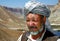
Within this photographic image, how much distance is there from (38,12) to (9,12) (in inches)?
2422

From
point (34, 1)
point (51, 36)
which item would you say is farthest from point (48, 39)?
point (34, 1)

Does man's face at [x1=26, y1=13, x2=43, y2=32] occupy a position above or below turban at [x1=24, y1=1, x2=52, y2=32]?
below

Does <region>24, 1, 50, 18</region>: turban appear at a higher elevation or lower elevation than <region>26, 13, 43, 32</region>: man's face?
higher

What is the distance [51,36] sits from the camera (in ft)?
6.09

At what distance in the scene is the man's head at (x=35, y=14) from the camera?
71.6 inches

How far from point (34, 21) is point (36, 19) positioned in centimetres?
2

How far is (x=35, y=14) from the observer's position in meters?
1.83

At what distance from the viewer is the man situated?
182 centimetres

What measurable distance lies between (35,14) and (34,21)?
0.05 m

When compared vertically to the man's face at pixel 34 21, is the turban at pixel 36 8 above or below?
above

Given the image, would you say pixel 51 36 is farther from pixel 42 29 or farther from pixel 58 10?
pixel 58 10

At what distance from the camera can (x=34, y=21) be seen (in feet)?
6.00

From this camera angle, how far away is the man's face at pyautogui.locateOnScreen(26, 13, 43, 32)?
5.93ft

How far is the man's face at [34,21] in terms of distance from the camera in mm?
1807
